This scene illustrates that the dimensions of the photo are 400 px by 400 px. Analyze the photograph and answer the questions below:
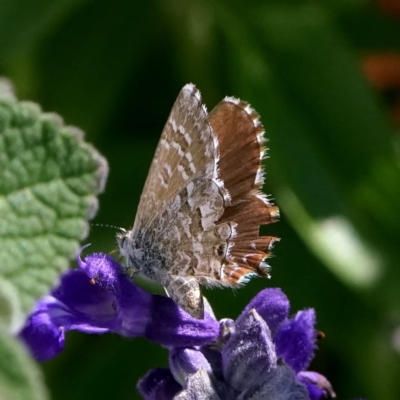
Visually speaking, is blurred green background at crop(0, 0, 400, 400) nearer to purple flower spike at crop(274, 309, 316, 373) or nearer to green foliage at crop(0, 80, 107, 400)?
purple flower spike at crop(274, 309, 316, 373)

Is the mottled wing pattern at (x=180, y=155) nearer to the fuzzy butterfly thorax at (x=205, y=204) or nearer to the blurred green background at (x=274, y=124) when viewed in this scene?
the fuzzy butterfly thorax at (x=205, y=204)

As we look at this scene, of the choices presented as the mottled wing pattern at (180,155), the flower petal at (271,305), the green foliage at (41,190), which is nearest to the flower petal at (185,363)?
the flower petal at (271,305)

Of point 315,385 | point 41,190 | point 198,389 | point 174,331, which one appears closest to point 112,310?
point 174,331

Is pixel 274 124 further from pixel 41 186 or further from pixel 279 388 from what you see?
pixel 41 186

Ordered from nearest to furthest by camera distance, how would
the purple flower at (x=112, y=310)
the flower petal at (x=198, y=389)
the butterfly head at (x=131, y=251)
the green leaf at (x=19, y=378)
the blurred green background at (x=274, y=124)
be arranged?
the green leaf at (x=19, y=378)
the flower petal at (x=198, y=389)
the purple flower at (x=112, y=310)
the butterfly head at (x=131, y=251)
the blurred green background at (x=274, y=124)

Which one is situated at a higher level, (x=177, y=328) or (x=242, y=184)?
(x=242, y=184)

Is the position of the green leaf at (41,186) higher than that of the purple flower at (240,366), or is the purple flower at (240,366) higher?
the green leaf at (41,186)

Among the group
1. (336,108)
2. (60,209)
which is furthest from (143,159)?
(60,209)
